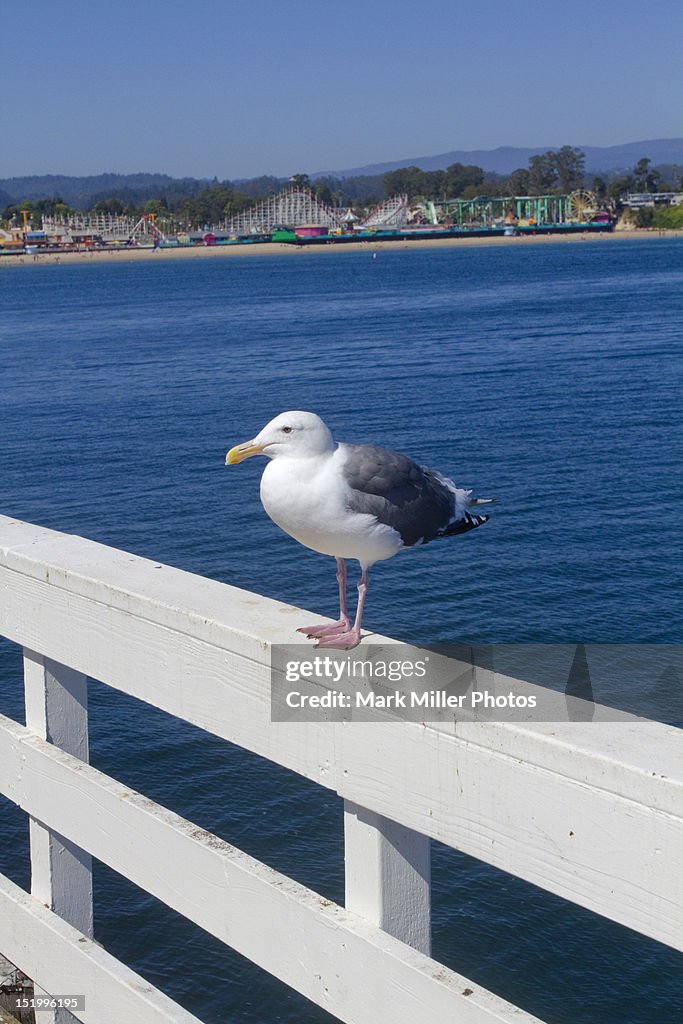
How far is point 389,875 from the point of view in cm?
209

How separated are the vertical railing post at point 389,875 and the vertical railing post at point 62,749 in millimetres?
964

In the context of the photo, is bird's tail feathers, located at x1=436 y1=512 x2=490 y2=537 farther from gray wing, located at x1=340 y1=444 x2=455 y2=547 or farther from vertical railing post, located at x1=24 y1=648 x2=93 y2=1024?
vertical railing post, located at x1=24 y1=648 x2=93 y2=1024

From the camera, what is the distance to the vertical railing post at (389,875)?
2090mm

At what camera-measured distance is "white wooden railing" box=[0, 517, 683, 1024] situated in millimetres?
1711

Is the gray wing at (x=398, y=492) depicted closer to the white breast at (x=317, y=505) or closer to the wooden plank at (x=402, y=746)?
the white breast at (x=317, y=505)

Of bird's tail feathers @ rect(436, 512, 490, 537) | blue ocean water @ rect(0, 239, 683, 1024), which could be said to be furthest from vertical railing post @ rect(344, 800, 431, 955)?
blue ocean water @ rect(0, 239, 683, 1024)

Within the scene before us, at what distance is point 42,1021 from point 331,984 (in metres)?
1.11

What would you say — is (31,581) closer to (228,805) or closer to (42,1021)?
(42,1021)

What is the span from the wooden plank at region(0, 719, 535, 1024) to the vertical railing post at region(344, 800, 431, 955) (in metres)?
0.04

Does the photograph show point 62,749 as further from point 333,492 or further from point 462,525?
point 462,525

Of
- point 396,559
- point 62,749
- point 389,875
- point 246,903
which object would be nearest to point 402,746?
point 389,875

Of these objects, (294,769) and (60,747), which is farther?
(60,747)

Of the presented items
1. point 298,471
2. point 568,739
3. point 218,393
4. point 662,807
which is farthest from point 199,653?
point 218,393

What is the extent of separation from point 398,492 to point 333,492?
0.25 m
